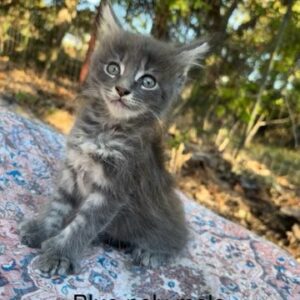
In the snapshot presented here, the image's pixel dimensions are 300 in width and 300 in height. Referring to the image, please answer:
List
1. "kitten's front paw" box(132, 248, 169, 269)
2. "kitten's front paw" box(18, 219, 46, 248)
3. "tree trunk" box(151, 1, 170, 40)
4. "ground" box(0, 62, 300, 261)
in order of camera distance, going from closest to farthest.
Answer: "kitten's front paw" box(18, 219, 46, 248), "kitten's front paw" box(132, 248, 169, 269), "tree trunk" box(151, 1, 170, 40), "ground" box(0, 62, 300, 261)

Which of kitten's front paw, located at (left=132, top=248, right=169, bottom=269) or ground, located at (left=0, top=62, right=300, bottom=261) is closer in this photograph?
kitten's front paw, located at (left=132, top=248, right=169, bottom=269)

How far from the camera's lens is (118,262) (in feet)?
5.26

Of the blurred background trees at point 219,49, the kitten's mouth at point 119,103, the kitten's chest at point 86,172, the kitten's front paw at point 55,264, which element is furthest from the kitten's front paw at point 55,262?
the blurred background trees at point 219,49

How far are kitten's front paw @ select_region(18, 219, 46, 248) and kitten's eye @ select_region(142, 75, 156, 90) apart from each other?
60cm

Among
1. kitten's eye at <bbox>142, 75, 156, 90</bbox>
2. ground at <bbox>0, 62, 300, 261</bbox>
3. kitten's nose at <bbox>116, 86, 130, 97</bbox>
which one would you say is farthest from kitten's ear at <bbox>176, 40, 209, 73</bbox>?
ground at <bbox>0, 62, 300, 261</bbox>

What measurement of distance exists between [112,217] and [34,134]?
96 cm

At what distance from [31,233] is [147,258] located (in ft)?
1.40

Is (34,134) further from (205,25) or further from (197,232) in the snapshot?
(205,25)

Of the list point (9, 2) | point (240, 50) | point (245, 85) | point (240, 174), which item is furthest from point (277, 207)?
point (9, 2)

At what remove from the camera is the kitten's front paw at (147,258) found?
164 centimetres

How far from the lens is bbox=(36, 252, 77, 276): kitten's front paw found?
137 centimetres

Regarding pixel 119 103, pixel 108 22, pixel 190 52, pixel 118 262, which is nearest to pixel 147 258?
pixel 118 262

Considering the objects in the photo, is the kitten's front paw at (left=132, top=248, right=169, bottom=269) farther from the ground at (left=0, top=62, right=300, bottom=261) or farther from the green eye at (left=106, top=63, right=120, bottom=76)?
the ground at (left=0, top=62, right=300, bottom=261)

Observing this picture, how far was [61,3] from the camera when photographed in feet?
14.7
